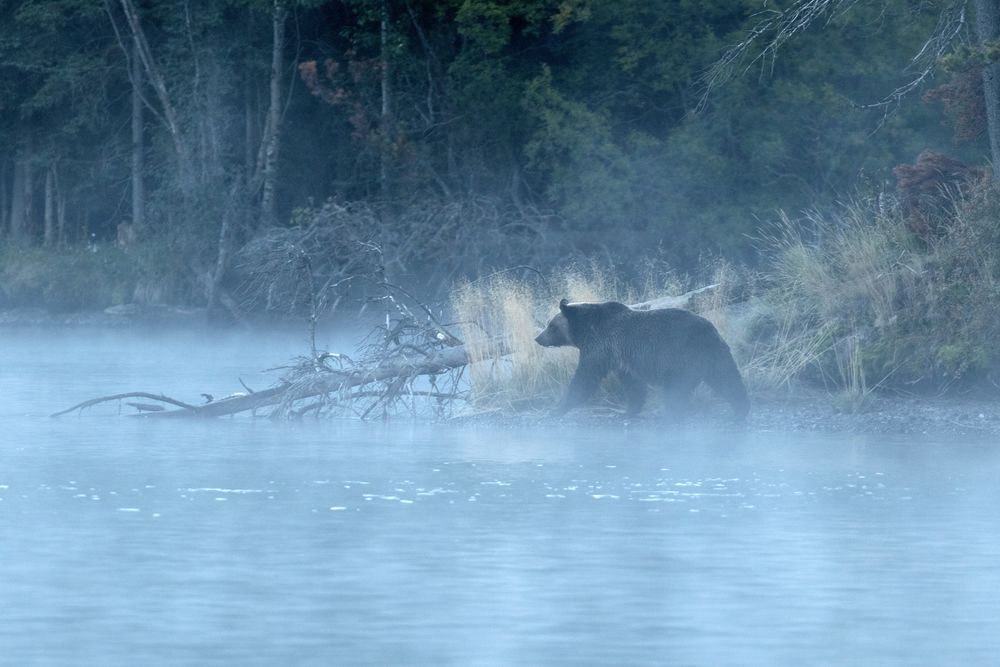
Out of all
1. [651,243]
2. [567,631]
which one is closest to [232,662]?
[567,631]

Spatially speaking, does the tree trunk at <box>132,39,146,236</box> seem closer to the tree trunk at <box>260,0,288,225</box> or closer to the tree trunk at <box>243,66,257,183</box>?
the tree trunk at <box>243,66,257,183</box>

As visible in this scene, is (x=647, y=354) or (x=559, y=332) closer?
(x=647, y=354)

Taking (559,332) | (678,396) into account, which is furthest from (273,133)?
(678,396)

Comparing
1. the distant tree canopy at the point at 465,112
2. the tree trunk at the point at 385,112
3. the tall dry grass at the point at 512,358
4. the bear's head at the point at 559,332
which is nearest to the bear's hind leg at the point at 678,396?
the bear's head at the point at 559,332

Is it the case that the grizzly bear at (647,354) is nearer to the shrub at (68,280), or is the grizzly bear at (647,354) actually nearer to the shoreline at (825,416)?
the shoreline at (825,416)

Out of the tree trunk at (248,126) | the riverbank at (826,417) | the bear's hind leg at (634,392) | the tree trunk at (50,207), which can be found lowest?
the riverbank at (826,417)

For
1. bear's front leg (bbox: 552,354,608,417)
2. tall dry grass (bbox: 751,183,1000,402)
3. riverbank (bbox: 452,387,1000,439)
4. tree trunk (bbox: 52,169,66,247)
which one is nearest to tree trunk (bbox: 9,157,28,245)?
tree trunk (bbox: 52,169,66,247)

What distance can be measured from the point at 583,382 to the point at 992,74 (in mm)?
8470

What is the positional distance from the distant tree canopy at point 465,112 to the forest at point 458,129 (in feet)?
0.20

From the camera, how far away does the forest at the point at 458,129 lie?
3331cm

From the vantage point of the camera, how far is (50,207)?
4553 cm

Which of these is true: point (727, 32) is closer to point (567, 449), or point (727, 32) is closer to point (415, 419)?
point (415, 419)

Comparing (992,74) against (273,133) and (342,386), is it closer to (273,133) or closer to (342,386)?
(342,386)

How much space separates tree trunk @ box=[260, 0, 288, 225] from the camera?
37.7m
